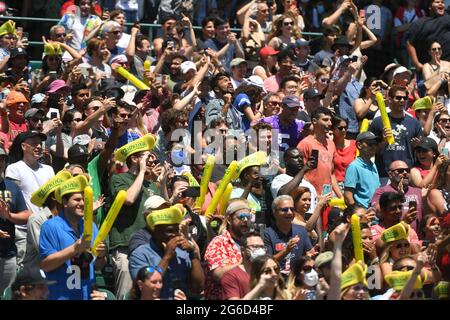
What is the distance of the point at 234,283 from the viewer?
12664mm

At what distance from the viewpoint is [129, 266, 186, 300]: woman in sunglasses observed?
1189cm

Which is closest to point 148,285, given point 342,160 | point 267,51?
point 342,160

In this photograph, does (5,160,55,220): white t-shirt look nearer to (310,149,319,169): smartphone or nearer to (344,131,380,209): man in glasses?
(310,149,319,169): smartphone

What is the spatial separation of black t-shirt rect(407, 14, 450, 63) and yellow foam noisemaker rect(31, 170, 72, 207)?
9.28 metres

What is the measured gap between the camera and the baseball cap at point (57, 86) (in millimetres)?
17391

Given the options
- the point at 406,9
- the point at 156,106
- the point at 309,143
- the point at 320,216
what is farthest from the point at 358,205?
the point at 406,9

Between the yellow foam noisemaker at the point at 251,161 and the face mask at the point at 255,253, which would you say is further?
the yellow foam noisemaker at the point at 251,161

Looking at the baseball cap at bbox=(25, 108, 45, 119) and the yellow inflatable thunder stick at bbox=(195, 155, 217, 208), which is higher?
the baseball cap at bbox=(25, 108, 45, 119)

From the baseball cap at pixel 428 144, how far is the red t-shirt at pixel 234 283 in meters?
4.58

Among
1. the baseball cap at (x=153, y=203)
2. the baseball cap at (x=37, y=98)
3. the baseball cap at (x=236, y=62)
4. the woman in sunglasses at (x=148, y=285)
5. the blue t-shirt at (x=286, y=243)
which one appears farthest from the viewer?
the baseball cap at (x=236, y=62)

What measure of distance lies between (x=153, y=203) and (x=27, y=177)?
1830 millimetres

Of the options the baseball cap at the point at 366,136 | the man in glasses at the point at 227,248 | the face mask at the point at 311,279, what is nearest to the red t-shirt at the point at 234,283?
the man in glasses at the point at 227,248

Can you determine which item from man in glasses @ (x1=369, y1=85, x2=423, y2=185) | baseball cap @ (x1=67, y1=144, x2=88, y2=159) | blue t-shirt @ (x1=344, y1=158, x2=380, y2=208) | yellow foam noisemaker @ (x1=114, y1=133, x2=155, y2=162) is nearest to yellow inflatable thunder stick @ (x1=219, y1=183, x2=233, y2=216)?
yellow foam noisemaker @ (x1=114, y1=133, x2=155, y2=162)

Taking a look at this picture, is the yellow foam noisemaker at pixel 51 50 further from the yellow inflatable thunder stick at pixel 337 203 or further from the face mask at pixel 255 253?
the face mask at pixel 255 253
